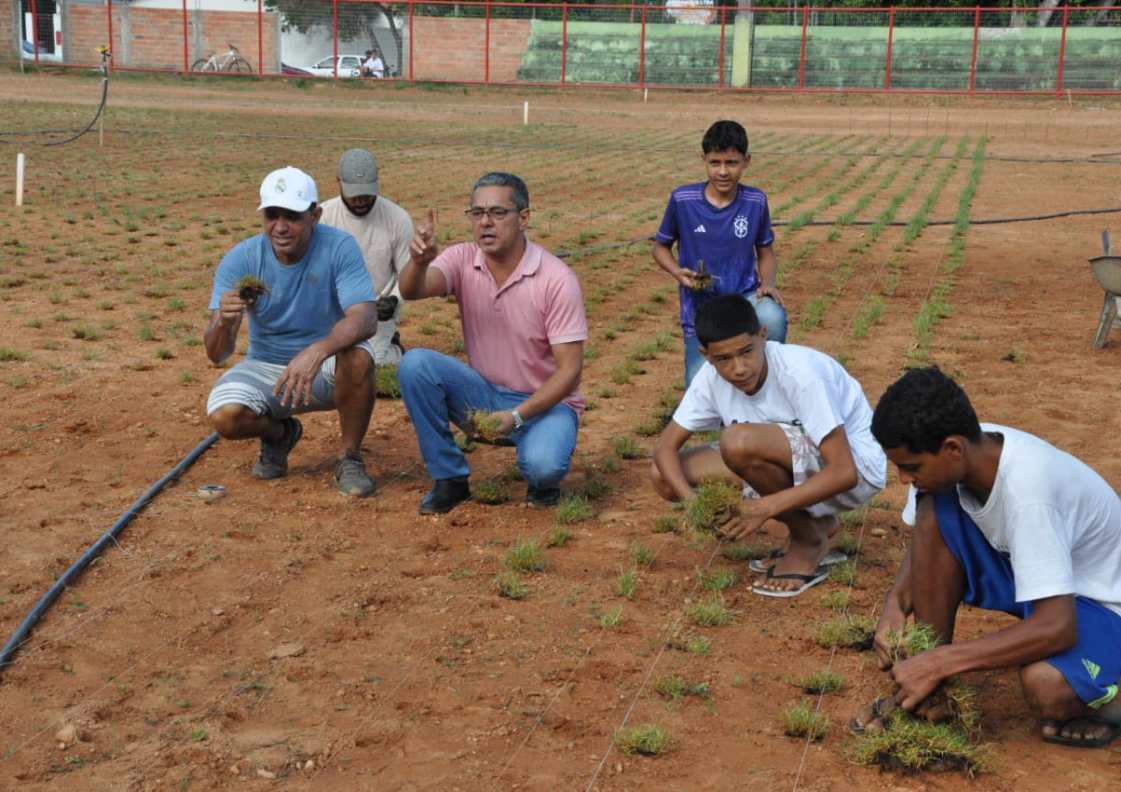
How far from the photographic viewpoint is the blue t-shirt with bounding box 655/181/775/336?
687 centimetres

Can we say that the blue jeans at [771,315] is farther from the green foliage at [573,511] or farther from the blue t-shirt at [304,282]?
the blue t-shirt at [304,282]

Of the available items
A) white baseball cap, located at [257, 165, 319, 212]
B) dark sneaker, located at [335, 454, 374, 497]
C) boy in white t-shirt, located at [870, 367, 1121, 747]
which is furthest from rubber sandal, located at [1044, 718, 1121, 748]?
white baseball cap, located at [257, 165, 319, 212]

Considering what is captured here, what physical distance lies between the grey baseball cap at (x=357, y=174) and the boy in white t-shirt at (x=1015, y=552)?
4.66 m

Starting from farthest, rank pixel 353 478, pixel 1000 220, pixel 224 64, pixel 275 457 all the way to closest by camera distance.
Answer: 1. pixel 224 64
2. pixel 1000 220
3. pixel 275 457
4. pixel 353 478

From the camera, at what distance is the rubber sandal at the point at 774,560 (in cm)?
548

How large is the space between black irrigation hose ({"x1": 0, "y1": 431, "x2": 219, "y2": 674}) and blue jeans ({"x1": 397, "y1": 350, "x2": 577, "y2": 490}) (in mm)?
1271

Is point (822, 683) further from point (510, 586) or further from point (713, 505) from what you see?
point (510, 586)

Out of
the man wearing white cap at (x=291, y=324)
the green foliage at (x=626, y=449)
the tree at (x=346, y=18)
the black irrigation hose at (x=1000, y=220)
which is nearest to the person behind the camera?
the man wearing white cap at (x=291, y=324)

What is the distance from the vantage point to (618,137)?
89.8 ft

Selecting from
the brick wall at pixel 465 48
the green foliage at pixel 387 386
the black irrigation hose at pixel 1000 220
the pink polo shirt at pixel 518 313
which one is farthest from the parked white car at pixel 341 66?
the pink polo shirt at pixel 518 313

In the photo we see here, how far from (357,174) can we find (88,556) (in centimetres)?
317

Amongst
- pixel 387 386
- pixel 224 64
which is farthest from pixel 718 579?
pixel 224 64

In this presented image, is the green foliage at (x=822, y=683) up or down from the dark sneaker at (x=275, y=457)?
down

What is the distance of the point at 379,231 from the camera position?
325 inches
